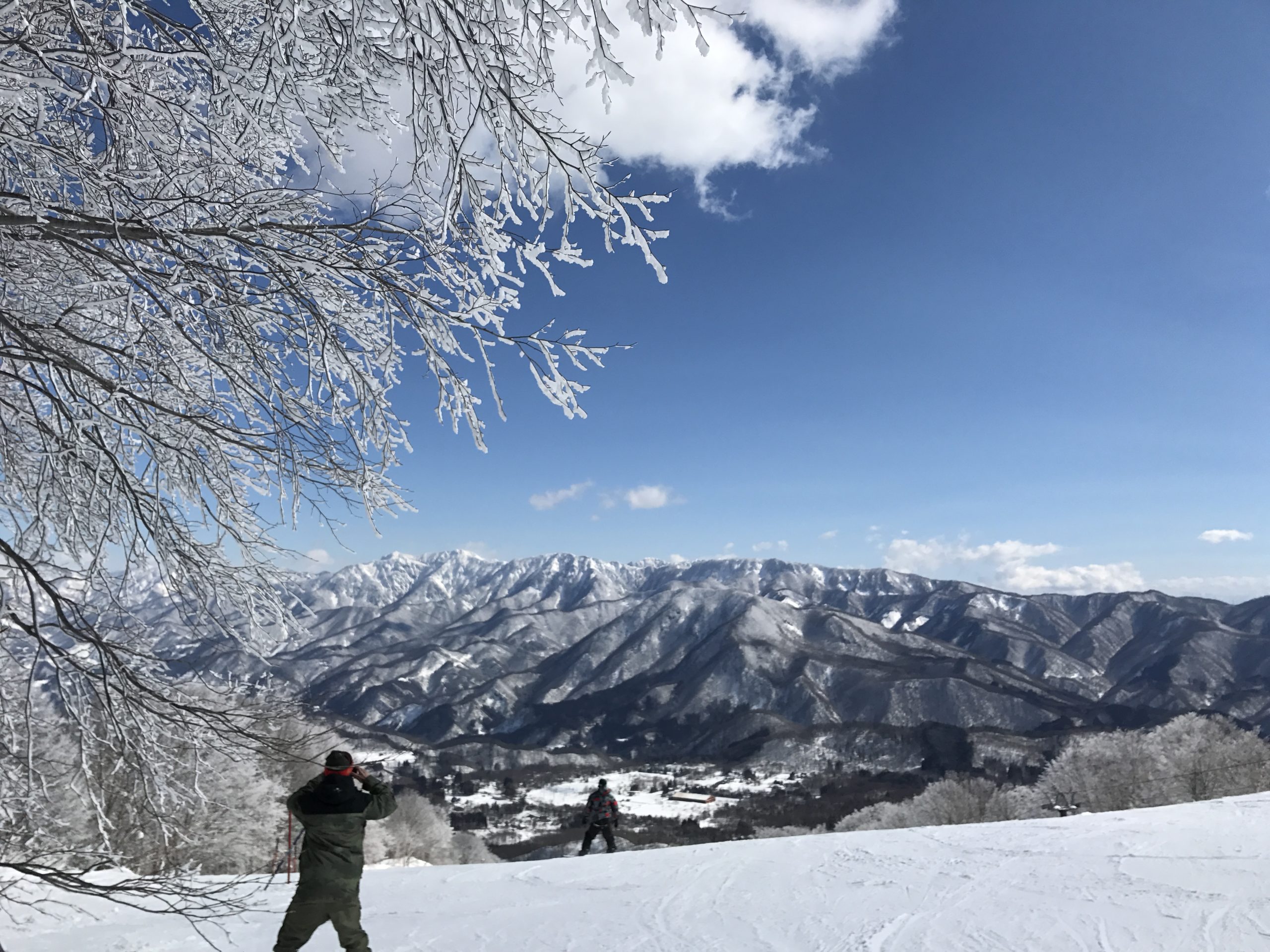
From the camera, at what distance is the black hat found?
4.46 metres

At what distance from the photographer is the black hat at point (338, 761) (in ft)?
14.6

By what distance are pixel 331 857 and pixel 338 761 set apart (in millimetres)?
588

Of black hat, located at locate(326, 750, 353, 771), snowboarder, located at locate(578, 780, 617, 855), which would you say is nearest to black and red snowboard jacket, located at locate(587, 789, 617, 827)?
snowboarder, located at locate(578, 780, 617, 855)

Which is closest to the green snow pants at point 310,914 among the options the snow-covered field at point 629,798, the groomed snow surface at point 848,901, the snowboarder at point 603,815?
the groomed snow surface at point 848,901

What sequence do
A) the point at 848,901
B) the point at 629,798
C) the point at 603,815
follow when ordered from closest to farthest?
1. the point at 848,901
2. the point at 603,815
3. the point at 629,798

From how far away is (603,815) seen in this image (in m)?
11.1

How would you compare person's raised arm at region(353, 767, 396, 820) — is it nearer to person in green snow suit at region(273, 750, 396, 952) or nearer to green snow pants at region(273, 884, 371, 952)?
person in green snow suit at region(273, 750, 396, 952)

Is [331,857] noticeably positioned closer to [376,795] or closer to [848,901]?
[376,795]

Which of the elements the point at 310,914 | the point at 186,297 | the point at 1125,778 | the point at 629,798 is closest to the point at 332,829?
the point at 310,914

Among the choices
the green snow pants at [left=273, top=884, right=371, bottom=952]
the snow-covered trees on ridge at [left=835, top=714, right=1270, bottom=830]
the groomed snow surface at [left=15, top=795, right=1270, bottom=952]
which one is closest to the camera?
the green snow pants at [left=273, top=884, right=371, bottom=952]

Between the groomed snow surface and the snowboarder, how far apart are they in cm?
251

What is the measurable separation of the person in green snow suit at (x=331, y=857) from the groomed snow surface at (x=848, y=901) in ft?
1.83

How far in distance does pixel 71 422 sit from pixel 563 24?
250cm

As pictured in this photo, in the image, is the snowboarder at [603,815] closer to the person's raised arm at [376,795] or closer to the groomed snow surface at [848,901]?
the groomed snow surface at [848,901]
